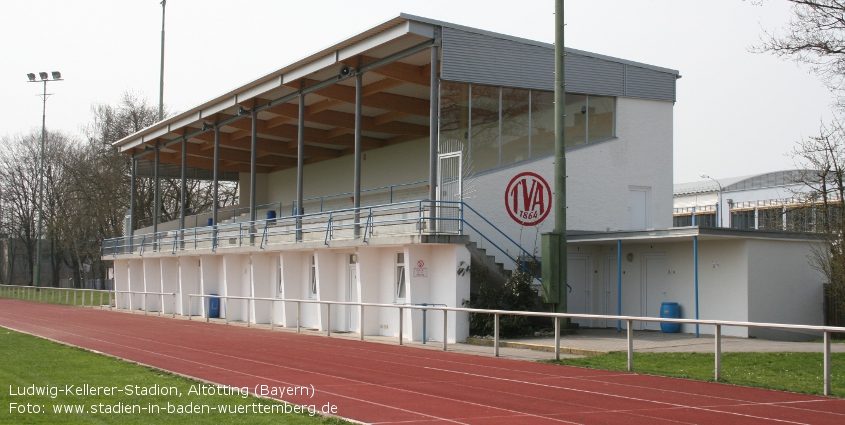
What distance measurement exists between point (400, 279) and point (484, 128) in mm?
4764

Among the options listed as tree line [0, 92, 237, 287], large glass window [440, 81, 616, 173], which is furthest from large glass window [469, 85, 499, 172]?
tree line [0, 92, 237, 287]

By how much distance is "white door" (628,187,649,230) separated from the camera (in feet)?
88.7

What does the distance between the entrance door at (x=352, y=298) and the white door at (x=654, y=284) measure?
8.17 m

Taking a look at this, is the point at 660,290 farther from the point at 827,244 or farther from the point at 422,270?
the point at 422,270

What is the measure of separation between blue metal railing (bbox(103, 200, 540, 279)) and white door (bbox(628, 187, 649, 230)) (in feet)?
14.9

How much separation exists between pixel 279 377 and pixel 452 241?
851 cm

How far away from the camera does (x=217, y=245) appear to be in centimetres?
3434

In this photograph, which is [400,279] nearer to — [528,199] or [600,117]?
[528,199]

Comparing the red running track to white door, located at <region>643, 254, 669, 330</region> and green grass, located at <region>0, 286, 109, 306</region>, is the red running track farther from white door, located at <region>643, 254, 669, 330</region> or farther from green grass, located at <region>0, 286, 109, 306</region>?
green grass, located at <region>0, 286, 109, 306</region>

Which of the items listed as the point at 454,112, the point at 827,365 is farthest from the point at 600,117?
the point at 827,365

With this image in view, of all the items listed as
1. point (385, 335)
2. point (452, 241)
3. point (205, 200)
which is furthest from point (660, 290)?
point (205, 200)

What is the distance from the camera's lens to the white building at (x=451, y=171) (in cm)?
2267

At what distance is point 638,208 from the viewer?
1077 inches

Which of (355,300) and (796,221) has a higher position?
(796,221)
